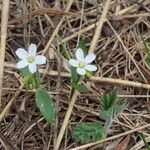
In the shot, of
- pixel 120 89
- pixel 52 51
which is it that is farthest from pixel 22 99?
pixel 120 89

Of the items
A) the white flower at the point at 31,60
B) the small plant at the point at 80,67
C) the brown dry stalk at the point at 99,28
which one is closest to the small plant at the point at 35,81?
the white flower at the point at 31,60

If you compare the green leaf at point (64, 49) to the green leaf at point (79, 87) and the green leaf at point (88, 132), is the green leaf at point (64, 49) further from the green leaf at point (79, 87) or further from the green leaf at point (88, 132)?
the green leaf at point (88, 132)

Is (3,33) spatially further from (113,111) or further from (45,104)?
(113,111)

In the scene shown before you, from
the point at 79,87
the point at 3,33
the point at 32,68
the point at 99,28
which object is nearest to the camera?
the point at 32,68

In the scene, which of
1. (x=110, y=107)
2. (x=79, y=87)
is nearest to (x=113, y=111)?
(x=110, y=107)

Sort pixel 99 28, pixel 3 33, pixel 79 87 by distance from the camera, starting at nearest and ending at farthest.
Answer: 1. pixel 79 87
2. pixel 3 33
3. pixel 99 28

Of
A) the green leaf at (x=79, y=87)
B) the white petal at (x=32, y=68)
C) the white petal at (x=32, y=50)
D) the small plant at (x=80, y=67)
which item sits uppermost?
the white petal at (x=32, y=50)

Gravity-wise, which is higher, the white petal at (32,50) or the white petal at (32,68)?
the white petal at (32,50)

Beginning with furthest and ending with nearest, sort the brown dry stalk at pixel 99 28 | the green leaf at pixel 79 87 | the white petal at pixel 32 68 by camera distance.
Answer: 1. the brown dry stalk at pixel 99 28
2. the green leaf at pixel 79 87
3. the white petal at pixel 32 68
